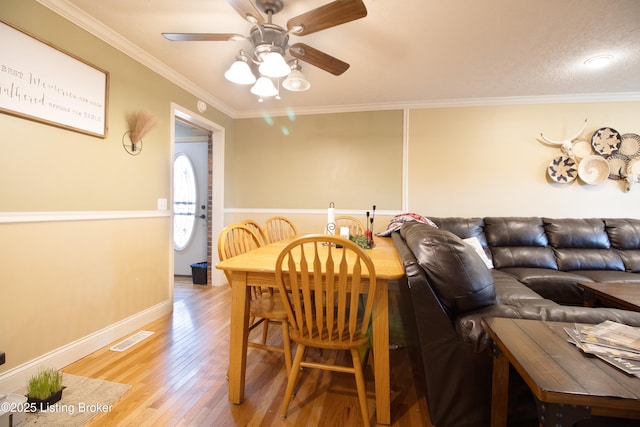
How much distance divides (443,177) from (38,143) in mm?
3757

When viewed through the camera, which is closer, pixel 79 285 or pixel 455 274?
pixel 455 274

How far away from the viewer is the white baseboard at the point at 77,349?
1513 millimetres

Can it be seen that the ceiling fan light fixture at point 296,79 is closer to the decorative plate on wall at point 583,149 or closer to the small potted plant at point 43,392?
the small potted plant at point 43,392

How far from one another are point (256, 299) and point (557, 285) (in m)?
2.54

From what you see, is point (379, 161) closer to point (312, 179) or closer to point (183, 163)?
point (312, 179)

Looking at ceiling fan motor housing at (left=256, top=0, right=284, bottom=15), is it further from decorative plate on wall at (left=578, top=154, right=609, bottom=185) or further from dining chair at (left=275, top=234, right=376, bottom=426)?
decorative plate on wall at (left=578, top=154, right=609, bottom=185)

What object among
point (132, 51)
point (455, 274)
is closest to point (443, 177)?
point (455, 274)

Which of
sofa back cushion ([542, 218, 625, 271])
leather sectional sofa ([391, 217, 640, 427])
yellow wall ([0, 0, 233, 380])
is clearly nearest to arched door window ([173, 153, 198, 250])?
yellow wall ([0, 0, 233, 380])

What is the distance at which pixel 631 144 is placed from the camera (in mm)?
3027

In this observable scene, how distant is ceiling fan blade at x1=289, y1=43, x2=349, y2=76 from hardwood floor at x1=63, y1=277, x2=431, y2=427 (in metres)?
2.06

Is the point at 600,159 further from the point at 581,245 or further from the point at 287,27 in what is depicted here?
the point at 287,27

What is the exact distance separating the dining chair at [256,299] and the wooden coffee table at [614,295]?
2.02m

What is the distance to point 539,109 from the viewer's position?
10.5ft

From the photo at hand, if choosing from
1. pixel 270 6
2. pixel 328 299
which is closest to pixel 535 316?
pixel 328 299
